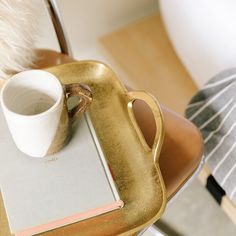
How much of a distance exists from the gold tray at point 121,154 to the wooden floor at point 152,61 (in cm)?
57

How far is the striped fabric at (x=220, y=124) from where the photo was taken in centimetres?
90

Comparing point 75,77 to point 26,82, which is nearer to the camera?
point 26,82

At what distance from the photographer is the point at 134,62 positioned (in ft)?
4.50

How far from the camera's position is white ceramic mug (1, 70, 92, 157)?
59 cm

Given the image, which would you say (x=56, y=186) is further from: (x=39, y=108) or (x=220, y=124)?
(x=220, y=124)

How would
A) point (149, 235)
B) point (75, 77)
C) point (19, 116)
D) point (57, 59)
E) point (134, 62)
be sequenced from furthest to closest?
point (134, 62) → point (149, 235) → point (57, 59) → point (75, 77) → point (19, 116)

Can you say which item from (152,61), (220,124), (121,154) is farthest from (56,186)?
(152,61)

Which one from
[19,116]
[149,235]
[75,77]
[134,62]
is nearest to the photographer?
[19,116]

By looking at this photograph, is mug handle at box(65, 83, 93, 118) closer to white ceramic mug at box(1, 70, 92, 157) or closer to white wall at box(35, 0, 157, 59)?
white ceramic mug at box(1, 70, 92, 157)

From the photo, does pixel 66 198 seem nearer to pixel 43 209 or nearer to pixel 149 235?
pixel 43 209

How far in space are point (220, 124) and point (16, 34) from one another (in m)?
0.46

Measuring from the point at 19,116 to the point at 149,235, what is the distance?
2.07 ft

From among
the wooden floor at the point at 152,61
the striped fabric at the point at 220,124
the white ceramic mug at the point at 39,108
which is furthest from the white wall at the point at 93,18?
the white ceramic mug at the point at 39,108

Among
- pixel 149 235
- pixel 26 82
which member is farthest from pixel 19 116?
pixel 149 235
